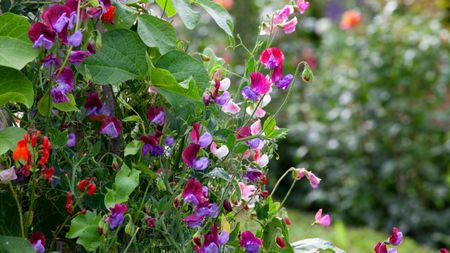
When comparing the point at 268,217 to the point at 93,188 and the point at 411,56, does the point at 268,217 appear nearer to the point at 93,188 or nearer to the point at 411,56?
the point at 93,188

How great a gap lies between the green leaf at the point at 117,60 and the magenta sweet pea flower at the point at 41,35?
0.09 metres

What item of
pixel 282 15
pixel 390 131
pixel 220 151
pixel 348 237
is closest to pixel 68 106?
pixel 220 151

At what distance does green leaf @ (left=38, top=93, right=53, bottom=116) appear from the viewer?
114cm

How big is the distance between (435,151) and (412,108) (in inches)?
13.1

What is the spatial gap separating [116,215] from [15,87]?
0.77 ft

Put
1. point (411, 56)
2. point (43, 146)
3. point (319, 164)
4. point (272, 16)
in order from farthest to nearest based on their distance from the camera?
1. point (319, 164)
2. point (411, 56)
3. point (272, 16)
4. point (43, 146)

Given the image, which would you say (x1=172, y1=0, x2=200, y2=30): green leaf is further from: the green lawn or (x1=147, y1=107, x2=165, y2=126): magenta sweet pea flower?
the green lawn

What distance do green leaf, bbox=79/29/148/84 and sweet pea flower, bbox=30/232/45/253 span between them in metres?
0.25

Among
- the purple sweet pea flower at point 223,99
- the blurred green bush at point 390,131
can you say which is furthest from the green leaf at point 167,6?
the blurred green bush at point 390,131

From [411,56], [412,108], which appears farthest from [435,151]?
[411,56]

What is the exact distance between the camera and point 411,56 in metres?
5.35

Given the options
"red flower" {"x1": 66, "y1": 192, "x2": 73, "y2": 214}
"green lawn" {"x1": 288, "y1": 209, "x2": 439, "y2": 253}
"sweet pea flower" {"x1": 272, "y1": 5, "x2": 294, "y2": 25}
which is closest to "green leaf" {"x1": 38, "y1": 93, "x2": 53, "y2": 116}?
"red flower" {"x1": 66, "y1": 192, "x2": 73, "y2": 214}

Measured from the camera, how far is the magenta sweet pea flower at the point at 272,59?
4.32ft

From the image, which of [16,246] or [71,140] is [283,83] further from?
[16,246]
